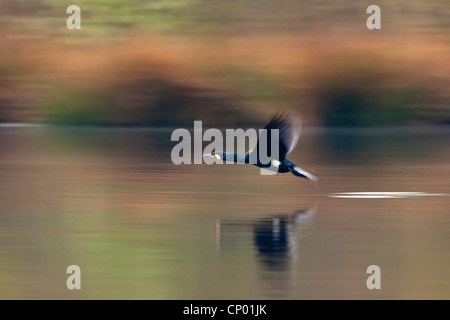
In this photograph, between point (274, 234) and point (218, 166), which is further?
point (218, 166)

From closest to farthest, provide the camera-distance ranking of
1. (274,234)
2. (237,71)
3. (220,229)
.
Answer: (274,234) < (220,229) < (237,71)

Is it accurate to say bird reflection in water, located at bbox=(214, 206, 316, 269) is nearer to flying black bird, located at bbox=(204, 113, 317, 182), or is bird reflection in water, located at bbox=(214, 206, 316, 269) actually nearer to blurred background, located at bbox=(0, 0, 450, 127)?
flying black bird, located at bbox=(204, 113, 317, 182)

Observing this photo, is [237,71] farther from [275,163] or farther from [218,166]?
[275,163]

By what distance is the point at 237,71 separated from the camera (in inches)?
1008

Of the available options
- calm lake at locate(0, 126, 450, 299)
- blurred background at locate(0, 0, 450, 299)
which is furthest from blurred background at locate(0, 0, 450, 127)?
calm lake at locate(0, 126, 450, 299)

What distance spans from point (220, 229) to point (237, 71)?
16666 mm

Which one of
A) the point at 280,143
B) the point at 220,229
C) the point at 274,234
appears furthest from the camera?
the point at 280,143

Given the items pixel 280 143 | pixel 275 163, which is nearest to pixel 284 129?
pixel 280 143

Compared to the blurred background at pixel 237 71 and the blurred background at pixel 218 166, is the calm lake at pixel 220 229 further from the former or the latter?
the blurred background at pixel 237 71

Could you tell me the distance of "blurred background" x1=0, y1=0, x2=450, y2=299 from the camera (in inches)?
295

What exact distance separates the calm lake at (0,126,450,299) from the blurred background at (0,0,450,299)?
3 centimetres

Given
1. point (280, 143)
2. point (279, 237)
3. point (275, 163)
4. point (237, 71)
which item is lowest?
point (279, 237)

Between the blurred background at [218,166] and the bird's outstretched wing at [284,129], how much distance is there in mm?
587

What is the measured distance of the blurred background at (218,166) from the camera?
7.50m
